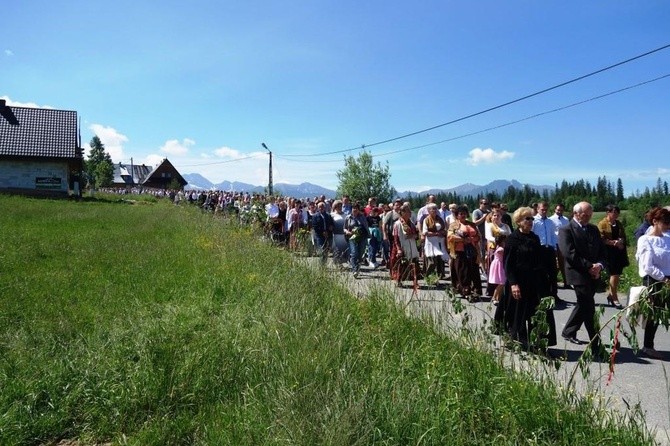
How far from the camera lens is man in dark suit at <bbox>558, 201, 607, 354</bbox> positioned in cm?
650

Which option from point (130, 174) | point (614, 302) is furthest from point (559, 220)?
point (130, 174)

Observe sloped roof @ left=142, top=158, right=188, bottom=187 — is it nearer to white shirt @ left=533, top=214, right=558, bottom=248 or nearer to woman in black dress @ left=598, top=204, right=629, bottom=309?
white shirt @ left=533, top=214, right=558, bottom=248

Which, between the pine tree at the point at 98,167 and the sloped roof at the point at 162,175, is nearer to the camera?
the pine tree at the point at 98,167

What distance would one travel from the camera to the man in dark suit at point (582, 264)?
6504 mm

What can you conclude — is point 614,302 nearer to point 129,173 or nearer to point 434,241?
point 434,241

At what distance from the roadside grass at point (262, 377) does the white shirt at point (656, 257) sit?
3443mm

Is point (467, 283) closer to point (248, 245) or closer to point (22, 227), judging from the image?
point (248, 245)

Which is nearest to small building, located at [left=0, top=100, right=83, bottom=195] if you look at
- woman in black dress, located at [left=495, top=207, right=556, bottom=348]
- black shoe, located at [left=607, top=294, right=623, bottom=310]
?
black shoe, located at [left=607, top=294, right=623, bottom=310]

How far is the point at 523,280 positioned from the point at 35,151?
135 ft

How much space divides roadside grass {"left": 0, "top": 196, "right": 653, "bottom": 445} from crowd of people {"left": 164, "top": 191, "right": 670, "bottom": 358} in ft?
1.95

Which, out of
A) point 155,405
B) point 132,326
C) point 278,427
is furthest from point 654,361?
point 132,326

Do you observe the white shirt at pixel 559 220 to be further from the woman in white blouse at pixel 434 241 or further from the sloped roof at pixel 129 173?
the sloped roof at pixel 129 173

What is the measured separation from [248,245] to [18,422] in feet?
23.9

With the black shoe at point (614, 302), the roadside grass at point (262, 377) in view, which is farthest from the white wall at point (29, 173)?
the black shoe at point (614, 302)
